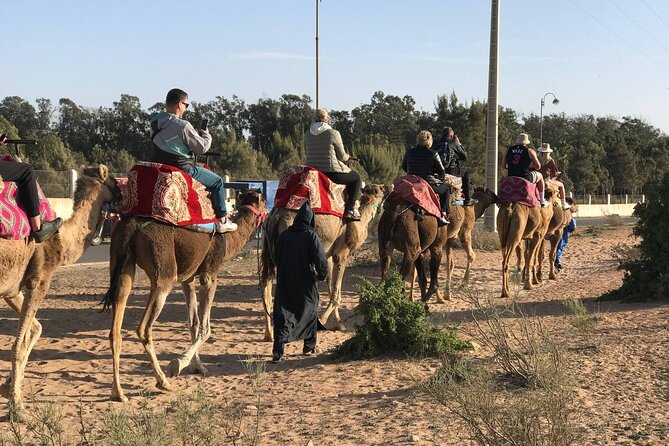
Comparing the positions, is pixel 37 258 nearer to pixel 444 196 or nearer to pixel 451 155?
pixel 444 196

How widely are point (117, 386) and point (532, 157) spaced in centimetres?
1062

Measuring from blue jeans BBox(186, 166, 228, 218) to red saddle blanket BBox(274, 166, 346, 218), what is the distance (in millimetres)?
1833

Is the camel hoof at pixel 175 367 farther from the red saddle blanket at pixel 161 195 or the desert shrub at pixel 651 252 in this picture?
the desert shrub at pixel 651 252

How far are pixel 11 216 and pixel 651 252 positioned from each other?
10940 millimetres

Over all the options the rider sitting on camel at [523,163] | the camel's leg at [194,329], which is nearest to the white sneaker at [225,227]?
the camel's leg at [194,329]

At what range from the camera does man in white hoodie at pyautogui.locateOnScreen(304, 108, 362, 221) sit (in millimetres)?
11961

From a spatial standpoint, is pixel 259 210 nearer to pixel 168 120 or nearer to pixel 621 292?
pixel 168 120

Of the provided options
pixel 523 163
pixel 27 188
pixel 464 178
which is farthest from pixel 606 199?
pixel 27 188

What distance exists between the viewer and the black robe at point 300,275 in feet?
32.9

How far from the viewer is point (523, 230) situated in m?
15.8

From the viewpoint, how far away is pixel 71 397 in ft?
26.6

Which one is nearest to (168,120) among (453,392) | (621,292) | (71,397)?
(71,397)

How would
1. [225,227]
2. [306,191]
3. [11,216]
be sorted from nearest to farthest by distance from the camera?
1. [11,216]
2. [225,227]
3. [306,191]

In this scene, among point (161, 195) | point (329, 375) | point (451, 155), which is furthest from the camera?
point (451, 155)
